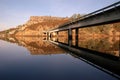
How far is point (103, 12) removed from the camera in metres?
33.8

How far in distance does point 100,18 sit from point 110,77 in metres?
23.5

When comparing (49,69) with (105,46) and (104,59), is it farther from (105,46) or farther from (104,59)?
(105,46)

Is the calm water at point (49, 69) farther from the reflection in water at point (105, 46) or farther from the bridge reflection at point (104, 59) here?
the reflection in water at point (105, 46)

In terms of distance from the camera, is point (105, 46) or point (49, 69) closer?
point (49, 69)

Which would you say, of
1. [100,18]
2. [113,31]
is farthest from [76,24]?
[113,31]

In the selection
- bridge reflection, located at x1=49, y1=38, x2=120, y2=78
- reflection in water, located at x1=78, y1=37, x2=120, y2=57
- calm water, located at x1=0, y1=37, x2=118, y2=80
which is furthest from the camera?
reflection in water, located at x1=78, y1=37, x2=120, y2=57

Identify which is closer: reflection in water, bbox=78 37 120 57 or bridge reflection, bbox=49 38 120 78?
bridge reflection, bbox=49 38 120 78

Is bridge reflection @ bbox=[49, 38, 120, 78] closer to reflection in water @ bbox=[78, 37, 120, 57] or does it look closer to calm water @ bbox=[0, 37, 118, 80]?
calm water @ bbox=[0, 37, 118, 80]

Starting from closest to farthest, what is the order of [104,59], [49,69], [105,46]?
[49,69]
[104,59]
[105,46]

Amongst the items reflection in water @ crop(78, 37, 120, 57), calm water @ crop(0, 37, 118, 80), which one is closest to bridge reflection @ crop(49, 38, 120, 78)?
calm water @ crop(0, 37, 118, 80)

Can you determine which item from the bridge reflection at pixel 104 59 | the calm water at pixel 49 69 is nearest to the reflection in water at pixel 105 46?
the bridge reflection at pixel 104 59

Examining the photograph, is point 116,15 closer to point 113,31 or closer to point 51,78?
point 51,78

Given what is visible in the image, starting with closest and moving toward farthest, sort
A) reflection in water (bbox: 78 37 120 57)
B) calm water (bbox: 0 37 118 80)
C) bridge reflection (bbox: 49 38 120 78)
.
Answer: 1. calm water (bbox: 0 37 118 80)
2. bridge reflection (bbox: 49 38 120 78)
3. reflection in water (bbox: 78 37 120 57)

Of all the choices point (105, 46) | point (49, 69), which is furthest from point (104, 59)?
point (105, 46)
